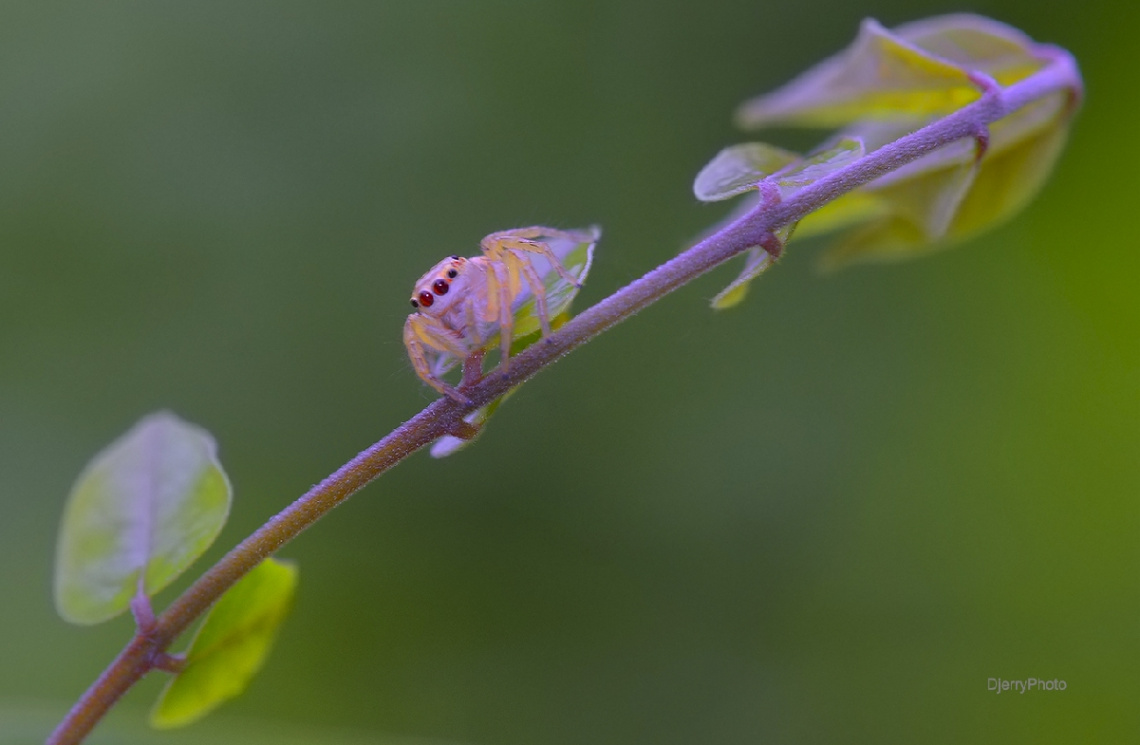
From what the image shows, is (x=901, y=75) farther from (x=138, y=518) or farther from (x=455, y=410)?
(x=138, y=518)

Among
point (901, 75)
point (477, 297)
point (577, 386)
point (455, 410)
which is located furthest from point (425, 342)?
point (577, 386)

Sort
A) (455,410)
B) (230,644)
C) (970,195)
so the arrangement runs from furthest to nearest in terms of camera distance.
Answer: (970,195) → (230,644) → (455,410)

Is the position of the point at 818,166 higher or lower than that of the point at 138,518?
higher

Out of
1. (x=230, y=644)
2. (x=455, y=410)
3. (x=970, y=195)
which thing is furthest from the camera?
(x=970, y=195)

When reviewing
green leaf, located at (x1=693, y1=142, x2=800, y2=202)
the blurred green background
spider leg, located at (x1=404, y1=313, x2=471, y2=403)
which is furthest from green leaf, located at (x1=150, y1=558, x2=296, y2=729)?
the blurred green background

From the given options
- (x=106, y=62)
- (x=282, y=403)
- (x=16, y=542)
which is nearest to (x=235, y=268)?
(x=282, y=403)

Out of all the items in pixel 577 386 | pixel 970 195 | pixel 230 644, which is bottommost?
pixel 230 644

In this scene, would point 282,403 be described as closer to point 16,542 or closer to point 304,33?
point 16,542

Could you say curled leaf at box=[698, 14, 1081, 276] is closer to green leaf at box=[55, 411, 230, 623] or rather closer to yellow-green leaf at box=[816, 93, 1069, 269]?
yellow-green leaf at box=[816, 93, 1069, 269]
